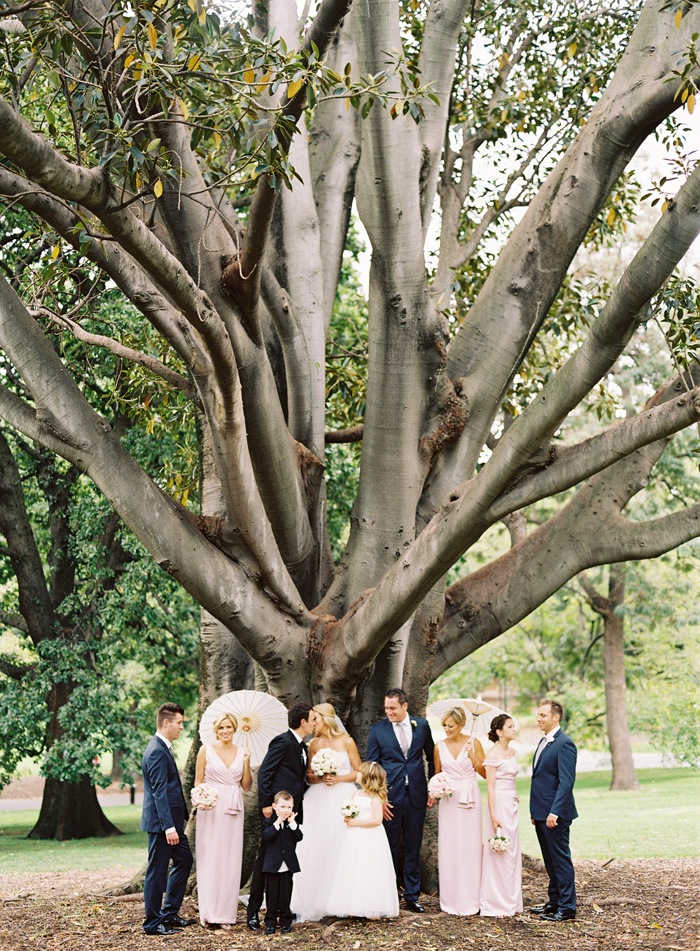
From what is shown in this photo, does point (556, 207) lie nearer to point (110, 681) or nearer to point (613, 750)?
point (110, 681)

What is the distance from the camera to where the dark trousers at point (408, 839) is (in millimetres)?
8328

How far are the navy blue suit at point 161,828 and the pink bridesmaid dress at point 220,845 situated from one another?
167mm

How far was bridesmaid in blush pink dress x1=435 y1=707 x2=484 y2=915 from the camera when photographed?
320 inches

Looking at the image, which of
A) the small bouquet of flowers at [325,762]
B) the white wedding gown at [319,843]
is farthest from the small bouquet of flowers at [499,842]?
the small bouquet of flowers at [325,762]

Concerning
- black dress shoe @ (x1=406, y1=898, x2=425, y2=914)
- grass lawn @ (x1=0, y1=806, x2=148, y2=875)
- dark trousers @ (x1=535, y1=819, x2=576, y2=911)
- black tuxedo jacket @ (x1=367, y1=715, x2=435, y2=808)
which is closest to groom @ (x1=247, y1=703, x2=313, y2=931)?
black tuxedo jacket @ (x1=367, y1=715, x2=435, y2=808)

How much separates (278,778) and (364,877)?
94 centimetres

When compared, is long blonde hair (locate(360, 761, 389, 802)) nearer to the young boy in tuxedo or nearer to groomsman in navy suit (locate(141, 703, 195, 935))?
the young boy in tuxedo

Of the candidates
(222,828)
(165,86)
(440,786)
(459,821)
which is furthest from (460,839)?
(165,86)

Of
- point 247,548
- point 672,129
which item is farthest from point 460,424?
point 672,129

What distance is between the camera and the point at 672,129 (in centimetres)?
999

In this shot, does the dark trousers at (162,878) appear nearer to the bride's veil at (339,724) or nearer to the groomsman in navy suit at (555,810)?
the bride's veil at (339,724)

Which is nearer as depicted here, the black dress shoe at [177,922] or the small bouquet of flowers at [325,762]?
the black dress shoe at [177,922]

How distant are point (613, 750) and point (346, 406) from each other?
17808 mm

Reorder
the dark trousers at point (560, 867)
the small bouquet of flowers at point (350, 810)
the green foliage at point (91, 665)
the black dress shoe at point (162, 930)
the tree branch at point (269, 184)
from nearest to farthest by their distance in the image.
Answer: the tree branch at point (269, 184), the black dress shoe at point (162, 930), the small bouquet of flowers at point (350, 810), the dark trousers at point (560, 867), the green foliage at point (91, 665)
